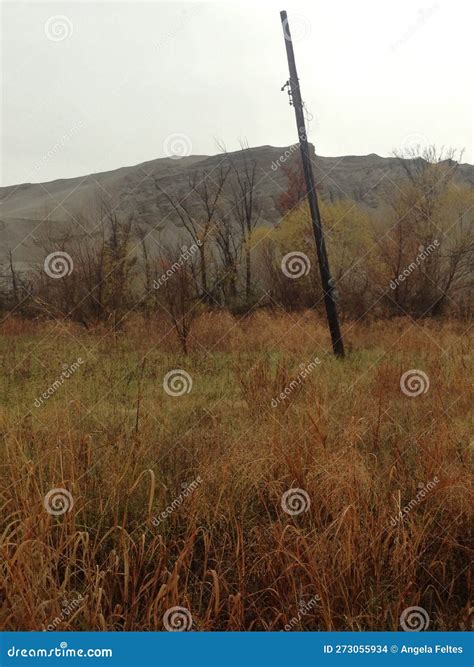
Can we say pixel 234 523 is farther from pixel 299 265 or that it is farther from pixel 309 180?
pixel 299 265

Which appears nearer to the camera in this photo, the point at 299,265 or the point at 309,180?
the point at 309,180

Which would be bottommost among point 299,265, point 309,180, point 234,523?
point 234,523

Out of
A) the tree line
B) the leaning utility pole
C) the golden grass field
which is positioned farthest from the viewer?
the tree line

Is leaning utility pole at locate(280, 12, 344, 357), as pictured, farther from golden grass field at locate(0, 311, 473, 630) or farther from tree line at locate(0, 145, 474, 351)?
golden grass field at locate(0, 311, 473, 630)

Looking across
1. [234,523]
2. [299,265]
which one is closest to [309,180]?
[234,523]

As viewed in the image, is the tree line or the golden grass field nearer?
the golden grass field

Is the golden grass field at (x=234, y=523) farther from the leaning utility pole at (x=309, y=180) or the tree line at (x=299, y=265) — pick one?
the tree line at (x=299, y=265)

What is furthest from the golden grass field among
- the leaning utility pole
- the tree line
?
the tree line

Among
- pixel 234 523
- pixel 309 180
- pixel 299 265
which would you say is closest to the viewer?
pixel 234 523

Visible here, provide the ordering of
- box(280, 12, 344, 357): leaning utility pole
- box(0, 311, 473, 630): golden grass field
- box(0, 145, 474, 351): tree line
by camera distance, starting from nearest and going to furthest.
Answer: box(0, 311, 473, 630): golden grass field < box(280, 12, 344, 357): leaning utility pole < box(0, 145, 474, 351): tree line

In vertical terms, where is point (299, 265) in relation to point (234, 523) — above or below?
above

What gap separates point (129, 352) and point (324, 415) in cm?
642

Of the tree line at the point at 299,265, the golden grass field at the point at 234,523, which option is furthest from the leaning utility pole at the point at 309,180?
the golden grass field at the point at 234,523

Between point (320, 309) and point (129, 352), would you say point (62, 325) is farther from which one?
point (320, 309)
